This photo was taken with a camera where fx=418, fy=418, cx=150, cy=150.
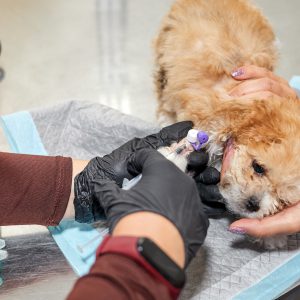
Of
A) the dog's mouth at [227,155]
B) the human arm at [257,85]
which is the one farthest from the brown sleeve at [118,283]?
the human arm at [257,85]

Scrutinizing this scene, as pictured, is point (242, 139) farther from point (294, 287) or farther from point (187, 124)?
point (294, 287)

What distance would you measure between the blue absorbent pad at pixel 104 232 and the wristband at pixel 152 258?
722 millimetres

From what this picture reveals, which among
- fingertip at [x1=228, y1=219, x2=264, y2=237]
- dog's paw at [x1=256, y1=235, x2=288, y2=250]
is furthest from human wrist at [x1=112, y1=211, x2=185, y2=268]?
dog's paw at [x1=256, y1=235, x2=288, y2=250]

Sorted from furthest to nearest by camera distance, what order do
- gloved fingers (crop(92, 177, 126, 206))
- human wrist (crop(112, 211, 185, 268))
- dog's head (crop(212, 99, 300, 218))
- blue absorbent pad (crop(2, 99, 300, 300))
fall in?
blue absorbent pad (crop(2, 99, 300, 300)) → dog's head (crop(212, 99, 300, 218)) → gloved fingers (crop(92, 177, 126, 206)) → human wrist (crop(112, 211, 185, 268))

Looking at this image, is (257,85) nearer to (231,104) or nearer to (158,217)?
(231,104)

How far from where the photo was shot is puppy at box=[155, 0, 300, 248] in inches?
59.4

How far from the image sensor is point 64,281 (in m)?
1.61

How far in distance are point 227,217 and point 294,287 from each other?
446 millimetres

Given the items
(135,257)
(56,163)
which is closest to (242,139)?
(56,163)

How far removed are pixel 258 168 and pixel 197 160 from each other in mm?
225

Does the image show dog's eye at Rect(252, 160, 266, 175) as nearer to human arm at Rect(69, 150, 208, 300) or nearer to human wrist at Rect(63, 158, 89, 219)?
human arm at Rect(69, 150, 208, 300)

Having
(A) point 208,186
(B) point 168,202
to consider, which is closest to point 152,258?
(B) point 168,202

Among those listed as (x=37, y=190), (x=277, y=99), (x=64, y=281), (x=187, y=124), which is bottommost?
(x=64, y=281)

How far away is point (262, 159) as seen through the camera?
150cm
